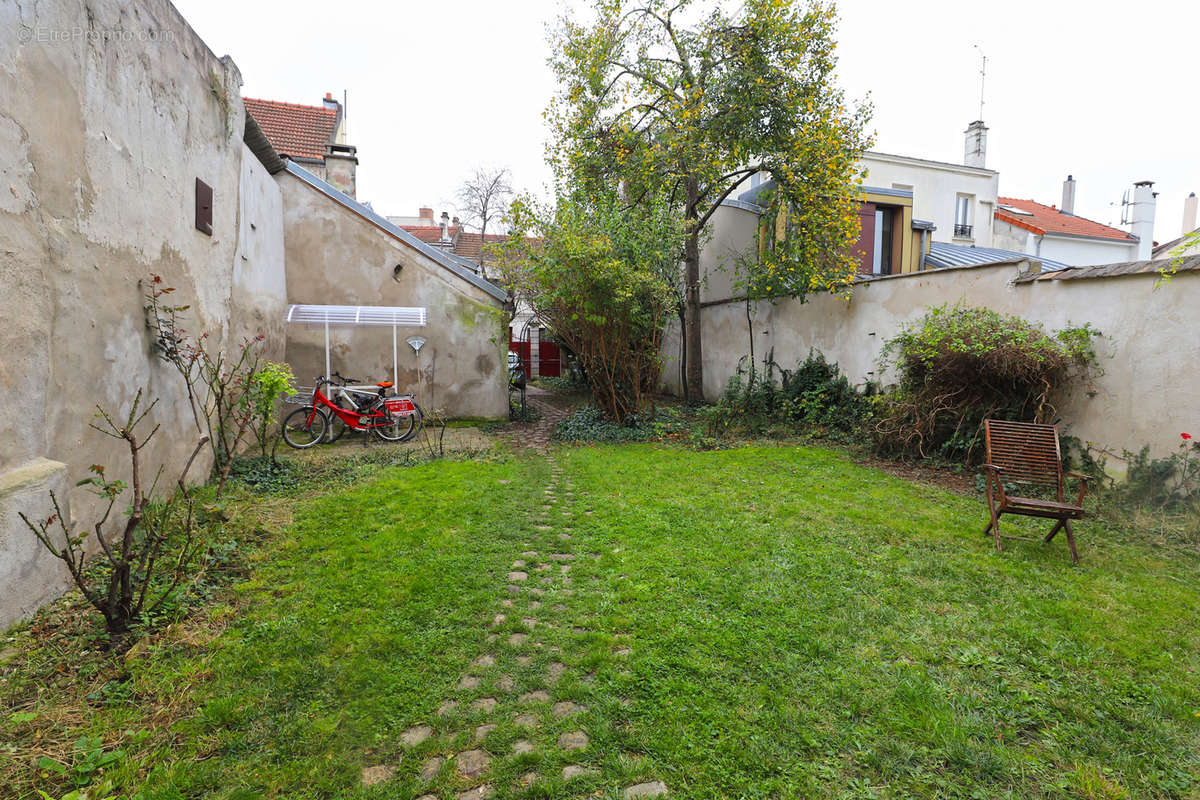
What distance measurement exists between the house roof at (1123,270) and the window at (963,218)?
15430 millimetres

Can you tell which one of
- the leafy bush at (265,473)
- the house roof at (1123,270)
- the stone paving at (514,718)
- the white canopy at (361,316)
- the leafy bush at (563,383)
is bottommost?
the stone paving at (514,718)

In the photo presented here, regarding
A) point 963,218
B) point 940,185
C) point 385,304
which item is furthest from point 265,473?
point 963,218

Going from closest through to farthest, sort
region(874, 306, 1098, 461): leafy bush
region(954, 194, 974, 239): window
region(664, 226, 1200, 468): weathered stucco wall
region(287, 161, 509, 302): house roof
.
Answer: region(664, 226, 1200, 468): weathered stucco wall < region(874, 306, 1098, 461): leafy bush < region(287, 161, 509, 302): house roof < region(954, 194, 974, 239): window

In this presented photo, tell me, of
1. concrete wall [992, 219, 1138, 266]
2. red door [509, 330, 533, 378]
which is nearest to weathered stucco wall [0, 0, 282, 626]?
red door [509, 330, 533, 378]

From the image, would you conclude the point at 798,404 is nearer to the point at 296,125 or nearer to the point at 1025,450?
the point at 1025,450

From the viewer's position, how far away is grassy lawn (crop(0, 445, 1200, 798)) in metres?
2.08

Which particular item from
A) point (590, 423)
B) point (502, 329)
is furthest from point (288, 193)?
point (590, 423)

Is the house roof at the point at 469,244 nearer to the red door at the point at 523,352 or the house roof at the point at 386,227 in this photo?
the red door at the point at 523,352

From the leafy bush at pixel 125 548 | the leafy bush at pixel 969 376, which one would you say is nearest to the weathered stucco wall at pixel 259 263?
the leafy bush at pixel 125 548

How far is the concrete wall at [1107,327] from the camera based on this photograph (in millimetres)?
5434

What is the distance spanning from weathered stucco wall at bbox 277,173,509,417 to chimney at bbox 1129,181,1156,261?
84.1 ft

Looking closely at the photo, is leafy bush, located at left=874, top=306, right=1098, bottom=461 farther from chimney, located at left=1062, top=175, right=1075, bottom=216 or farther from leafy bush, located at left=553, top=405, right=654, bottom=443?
chimney, located at left=1062, top=175, right=1075, bottom=216

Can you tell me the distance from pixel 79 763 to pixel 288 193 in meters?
9.37

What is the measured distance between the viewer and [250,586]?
138 inches
